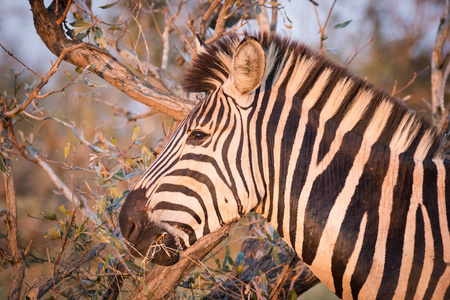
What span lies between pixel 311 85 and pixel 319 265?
3.58 feet

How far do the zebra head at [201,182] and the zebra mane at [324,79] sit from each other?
23 centimetres

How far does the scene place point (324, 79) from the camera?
246cm

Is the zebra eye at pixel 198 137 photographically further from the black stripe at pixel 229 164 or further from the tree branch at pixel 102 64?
the tree branch at pixel 102 64

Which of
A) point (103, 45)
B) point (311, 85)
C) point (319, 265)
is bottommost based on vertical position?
point (319, 265)

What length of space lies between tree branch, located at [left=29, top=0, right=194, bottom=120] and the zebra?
3.03 ft

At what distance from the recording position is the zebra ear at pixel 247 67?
88.4 inches

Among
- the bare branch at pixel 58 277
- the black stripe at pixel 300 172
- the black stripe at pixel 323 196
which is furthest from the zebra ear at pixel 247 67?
the bare branch at pixel 58 277

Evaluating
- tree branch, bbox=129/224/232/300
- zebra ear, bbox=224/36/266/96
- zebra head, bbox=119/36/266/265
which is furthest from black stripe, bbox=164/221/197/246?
zebra ear, bbox=224/36/266/96

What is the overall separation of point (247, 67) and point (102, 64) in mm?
1437

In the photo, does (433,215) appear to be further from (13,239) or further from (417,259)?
(13,239)

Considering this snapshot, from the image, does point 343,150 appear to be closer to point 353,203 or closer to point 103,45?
point 353,203

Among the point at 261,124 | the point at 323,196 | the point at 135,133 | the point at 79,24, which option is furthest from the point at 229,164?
the point at 79,24

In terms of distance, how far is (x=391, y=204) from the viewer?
223 centimetres

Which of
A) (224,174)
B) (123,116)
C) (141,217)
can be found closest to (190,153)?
(224,174)
